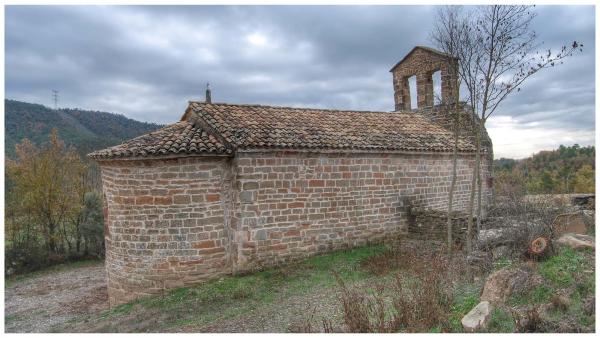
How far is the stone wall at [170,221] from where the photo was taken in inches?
342

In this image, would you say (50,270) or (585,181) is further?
(585,181)

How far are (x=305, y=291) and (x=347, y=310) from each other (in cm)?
314

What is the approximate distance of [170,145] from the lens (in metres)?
8.64

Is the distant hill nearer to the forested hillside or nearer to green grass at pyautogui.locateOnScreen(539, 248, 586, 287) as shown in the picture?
the forested hillside

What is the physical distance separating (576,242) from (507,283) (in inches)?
100

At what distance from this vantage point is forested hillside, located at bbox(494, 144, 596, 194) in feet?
110

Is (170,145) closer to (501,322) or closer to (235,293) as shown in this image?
(235,293)

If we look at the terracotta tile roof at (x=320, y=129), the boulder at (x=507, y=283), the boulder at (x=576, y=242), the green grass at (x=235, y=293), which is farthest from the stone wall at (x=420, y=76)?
the boulder at (x=507, y=283)

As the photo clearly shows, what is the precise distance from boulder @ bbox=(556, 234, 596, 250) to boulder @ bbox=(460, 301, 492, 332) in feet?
10.0

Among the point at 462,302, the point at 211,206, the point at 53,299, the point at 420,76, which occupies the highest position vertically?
the point at 420,76

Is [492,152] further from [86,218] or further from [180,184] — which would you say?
[86,218]

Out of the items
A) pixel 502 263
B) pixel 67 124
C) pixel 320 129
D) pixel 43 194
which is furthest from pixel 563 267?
pixel 67 124

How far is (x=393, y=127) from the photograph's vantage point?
12727mm

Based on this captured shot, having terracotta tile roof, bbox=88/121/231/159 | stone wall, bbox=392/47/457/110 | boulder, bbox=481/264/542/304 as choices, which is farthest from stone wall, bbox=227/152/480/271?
boulder, bbox=481/264/542/304
